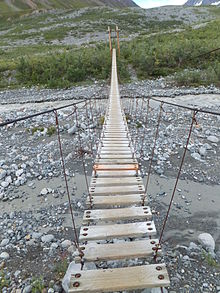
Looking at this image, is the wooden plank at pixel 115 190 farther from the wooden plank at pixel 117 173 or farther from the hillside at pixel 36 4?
the hillside at pixel 36 4

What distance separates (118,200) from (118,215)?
0.83 feet

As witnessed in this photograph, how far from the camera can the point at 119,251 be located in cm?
186

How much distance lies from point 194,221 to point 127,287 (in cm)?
233

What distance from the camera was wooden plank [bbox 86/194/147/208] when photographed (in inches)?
97.1

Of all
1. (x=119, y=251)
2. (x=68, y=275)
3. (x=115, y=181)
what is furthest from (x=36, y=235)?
(x=119, y=251)

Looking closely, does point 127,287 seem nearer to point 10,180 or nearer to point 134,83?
point 10,180

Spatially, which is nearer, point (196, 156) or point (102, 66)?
point (196, 156)

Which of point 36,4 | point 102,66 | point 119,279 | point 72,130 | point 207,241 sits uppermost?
point 36,4

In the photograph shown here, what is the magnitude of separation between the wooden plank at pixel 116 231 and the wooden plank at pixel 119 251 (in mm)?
102

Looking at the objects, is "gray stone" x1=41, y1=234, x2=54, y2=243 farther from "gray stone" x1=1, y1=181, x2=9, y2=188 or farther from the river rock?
the river rock

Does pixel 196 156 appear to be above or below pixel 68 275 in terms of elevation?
below

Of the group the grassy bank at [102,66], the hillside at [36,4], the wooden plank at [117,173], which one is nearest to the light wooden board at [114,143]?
the wooden plank at [117,173]

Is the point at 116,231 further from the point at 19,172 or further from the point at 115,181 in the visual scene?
the point at 19,172

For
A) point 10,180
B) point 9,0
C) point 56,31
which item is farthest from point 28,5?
point 10,180
